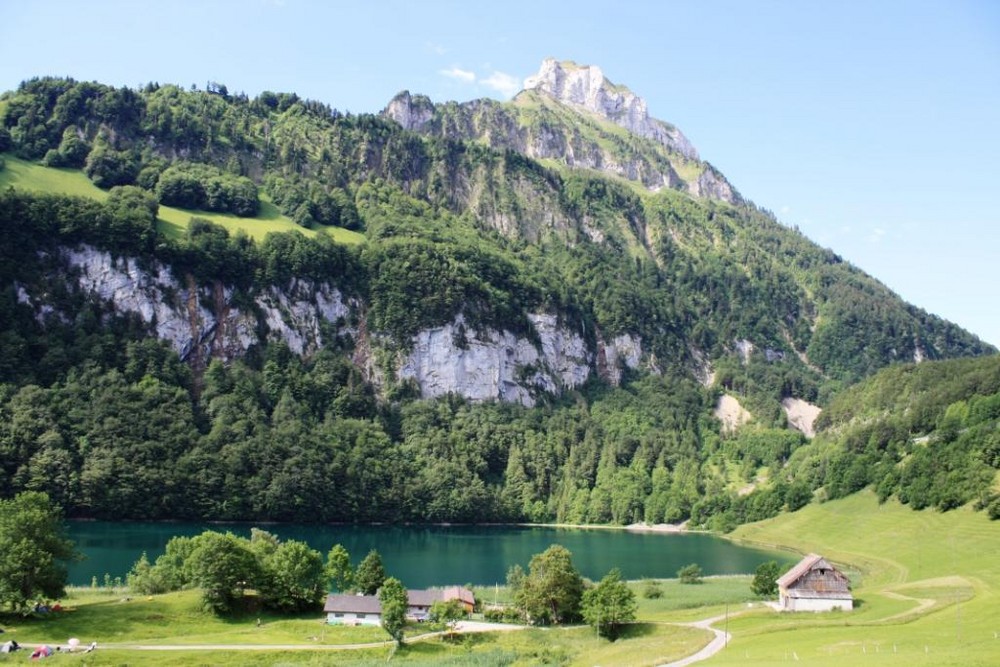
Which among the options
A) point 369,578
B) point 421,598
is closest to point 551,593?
point 421,598

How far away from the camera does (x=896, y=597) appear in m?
80.6

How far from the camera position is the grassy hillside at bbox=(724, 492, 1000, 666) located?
52.2m

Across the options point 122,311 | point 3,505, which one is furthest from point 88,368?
point 3,505

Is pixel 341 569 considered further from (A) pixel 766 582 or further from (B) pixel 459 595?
(A) pixel 766 582

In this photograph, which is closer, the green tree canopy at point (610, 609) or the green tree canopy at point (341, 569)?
the green tree canopy at point (610, 609)

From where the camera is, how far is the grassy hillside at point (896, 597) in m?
52.2

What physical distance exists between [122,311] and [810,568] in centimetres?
15971

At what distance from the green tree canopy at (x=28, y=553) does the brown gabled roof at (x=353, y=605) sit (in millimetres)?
20727

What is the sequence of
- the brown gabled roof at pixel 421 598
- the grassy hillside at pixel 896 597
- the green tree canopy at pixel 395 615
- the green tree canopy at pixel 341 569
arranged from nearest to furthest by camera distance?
the grassy hillside at pixel 896 597
the green tree canopy at pixel 395 615
the brown gabled roof at pixel 421 598
the green tree canopy at pixel 341 569

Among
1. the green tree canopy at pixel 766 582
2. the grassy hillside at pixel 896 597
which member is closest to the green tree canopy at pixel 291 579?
the grassy hillside at pixel 896 597

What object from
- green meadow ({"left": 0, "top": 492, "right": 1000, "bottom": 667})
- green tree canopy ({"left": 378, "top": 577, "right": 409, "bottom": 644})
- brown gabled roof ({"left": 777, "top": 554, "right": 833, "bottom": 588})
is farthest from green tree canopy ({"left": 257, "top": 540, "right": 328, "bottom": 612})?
brown gabled roof ({"left": 777, "top": 554, "right": 833, "bottom": 588})

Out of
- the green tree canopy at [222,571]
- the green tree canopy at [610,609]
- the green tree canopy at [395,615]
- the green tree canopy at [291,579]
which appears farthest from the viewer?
the green tree canopy at [291,579]

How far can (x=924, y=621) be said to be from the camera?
64.5 m

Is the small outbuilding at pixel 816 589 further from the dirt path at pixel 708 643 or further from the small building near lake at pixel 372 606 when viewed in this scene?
the small building near lake at pixel 372 606
